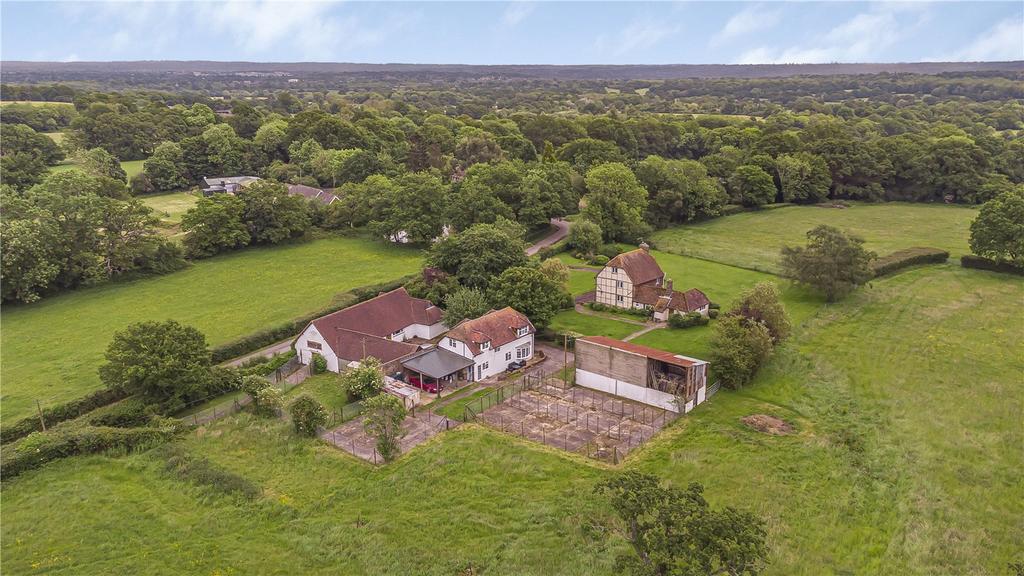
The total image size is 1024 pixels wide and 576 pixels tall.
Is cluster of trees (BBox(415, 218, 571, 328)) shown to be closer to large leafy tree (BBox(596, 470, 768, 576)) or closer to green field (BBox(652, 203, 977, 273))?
large leafy tree (BBox(596, 470, 768, 576))

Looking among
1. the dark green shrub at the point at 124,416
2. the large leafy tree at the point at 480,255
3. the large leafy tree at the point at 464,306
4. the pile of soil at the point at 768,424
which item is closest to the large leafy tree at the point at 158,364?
the dark green shrub at the point at 124,416

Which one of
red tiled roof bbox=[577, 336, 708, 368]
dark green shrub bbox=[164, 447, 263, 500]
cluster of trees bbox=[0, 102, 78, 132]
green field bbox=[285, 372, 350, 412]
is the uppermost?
cluster of trees bbox=[0, 102, 78, 132]

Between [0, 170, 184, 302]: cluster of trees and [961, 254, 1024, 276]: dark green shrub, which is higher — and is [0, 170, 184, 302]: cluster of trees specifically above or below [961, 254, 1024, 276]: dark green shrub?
above

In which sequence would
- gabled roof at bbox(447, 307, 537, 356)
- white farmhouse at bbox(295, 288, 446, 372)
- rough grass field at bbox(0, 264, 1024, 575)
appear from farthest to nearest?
white farmhouse at bbox(295, 288, 446, 372) → gabled roof at bbox(447, 307, 537, 356) → rough grass field at bbox(0, 264, 1024, 575)

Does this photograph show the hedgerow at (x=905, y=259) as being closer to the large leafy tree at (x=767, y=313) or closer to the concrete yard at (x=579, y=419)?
the large leafy tree at (x=767, y=313)

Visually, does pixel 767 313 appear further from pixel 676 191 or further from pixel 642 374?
pixel 676 191

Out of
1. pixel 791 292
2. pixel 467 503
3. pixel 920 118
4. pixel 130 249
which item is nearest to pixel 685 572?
pixel 467 503

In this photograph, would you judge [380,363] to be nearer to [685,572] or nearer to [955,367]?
[685,572]

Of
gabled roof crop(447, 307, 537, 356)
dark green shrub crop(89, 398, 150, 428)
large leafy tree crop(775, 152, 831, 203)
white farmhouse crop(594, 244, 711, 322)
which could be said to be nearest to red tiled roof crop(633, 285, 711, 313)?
white farmhouse crop(594, 244, 711, 322)
